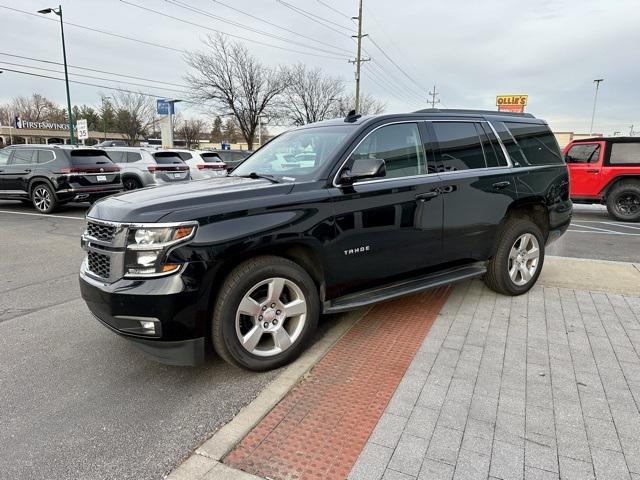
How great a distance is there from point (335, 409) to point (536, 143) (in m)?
3.89

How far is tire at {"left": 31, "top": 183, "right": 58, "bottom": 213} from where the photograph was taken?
11.5m

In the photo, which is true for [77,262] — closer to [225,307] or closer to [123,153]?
[225,307]

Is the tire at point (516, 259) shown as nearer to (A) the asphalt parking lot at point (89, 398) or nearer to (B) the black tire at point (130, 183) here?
(A) the asphalt parking lot at point (89, 398)

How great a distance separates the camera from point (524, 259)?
4.72m

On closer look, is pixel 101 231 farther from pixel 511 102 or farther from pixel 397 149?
pixel 511 102

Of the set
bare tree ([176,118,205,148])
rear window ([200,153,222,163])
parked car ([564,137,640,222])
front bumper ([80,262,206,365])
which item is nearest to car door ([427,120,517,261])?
front bumper ([80,262,206,365])

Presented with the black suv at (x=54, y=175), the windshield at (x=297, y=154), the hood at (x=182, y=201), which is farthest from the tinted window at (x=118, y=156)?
the hood at (x=182, y=201)

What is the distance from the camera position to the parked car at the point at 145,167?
1414 cm

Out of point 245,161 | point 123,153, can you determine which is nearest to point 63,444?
point 245,161

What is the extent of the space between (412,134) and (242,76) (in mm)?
32289

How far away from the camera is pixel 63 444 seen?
8.12ft

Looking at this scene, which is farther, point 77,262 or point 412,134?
point 77,262

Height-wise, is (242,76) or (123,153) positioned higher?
(242,76)

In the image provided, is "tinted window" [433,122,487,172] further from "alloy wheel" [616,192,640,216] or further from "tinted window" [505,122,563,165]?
"alloy wheel" [616,192,640,216]
